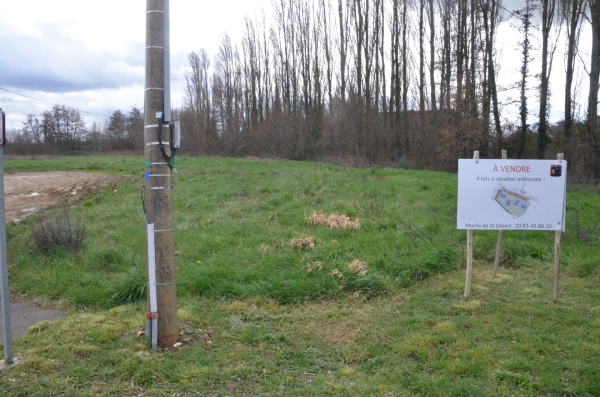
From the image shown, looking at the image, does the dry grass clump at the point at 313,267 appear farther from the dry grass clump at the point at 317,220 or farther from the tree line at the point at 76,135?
the tree line at the point at 76,135

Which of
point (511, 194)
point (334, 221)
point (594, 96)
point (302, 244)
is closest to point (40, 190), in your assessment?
point (334, 221)

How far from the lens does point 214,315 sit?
21.3ft

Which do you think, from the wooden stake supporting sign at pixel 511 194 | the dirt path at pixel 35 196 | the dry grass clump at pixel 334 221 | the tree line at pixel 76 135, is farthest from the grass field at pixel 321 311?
the tree line at pixel 76 135

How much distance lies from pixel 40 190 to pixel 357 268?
16905mm

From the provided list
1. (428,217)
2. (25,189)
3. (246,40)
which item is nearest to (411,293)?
(428,217)

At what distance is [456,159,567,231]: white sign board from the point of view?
22.5 feet

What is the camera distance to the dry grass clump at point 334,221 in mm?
10523

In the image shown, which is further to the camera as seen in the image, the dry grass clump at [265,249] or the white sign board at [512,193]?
the dry grass clump at [265,249]

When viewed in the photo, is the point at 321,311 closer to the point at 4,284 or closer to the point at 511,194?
the point at 511,194

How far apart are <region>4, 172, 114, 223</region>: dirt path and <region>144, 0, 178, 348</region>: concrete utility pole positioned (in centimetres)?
1078

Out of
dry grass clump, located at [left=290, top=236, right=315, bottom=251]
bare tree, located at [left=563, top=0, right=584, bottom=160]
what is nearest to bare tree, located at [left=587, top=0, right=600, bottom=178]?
bare tree, located at [left=563, top=0, right=584, bottom=160]

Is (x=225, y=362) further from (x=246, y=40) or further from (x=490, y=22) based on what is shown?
(x=246, y=40)

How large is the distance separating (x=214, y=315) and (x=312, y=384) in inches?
81.8

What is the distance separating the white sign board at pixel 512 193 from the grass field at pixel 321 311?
0.96 metres
